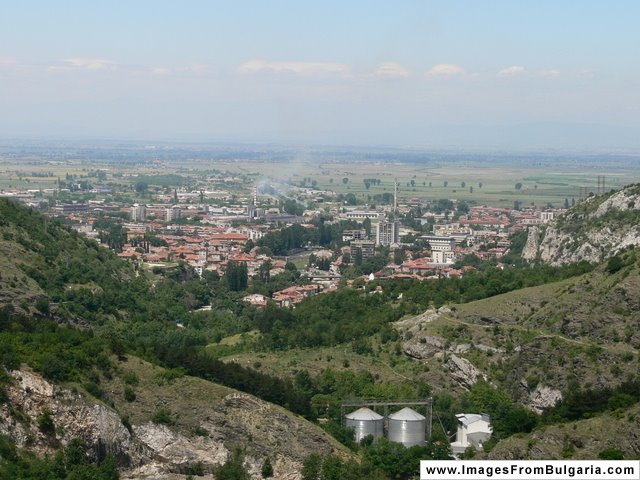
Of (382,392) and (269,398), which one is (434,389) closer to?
(382,392)

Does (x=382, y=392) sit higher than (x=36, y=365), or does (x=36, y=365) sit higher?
(x=36, y=365)

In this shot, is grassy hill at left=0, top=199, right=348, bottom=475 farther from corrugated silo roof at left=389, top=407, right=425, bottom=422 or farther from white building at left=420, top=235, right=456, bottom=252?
white building at left=420, top=235, right=456, bottom=252

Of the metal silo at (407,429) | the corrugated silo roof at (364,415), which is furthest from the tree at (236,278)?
the metal silo at (407,429)

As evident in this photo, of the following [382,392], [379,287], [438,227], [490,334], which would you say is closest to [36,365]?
[382,392]

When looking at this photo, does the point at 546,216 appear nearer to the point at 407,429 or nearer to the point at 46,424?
the point at 407,429

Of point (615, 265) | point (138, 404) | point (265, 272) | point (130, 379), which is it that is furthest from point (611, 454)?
point (265, 272)

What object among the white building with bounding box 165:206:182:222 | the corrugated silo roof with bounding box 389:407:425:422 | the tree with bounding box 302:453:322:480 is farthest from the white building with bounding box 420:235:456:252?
the tree with bounding box 302:453:322:480
